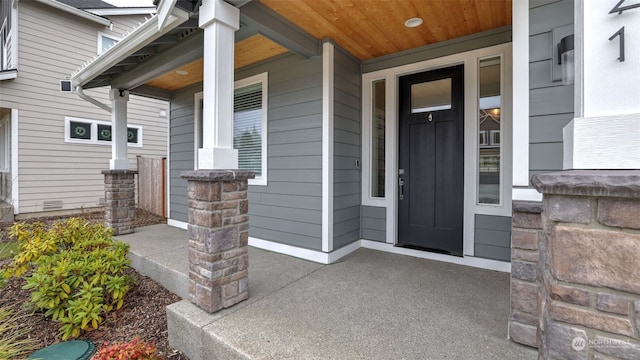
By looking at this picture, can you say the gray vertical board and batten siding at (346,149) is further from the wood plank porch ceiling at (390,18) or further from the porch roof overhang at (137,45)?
the porch roof overhang at (137,45)

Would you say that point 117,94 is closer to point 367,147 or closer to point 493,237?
point 367,147

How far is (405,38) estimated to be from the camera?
128 inches

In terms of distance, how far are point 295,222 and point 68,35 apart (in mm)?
7591

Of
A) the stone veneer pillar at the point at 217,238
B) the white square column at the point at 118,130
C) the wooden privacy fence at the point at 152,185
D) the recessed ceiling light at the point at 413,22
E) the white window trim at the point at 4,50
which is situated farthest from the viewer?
the white window trim at the point at 4,50

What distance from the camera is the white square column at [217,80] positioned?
229cm

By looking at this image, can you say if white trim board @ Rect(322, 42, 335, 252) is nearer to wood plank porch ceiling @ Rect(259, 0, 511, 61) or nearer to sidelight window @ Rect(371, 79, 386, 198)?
wood plank porch ceiling @ Rect(259, 0, 511, 61)

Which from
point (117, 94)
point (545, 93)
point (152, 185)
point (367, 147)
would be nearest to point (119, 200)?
point (117, 94)

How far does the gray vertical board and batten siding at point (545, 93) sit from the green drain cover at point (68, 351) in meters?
3.54

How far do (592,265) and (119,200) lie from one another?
5545 millimetres

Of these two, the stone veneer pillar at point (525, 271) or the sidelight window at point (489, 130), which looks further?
the sidelight window at point (489, 130)

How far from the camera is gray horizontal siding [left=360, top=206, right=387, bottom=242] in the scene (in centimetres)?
382

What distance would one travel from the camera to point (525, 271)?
5.74ft

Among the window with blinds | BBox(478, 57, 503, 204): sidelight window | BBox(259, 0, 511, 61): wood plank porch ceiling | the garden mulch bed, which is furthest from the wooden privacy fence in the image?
BBox(478, 57, 503, 204): sidelight window

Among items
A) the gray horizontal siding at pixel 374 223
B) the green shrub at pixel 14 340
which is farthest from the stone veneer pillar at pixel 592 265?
the green shrub at pixel 14 340
